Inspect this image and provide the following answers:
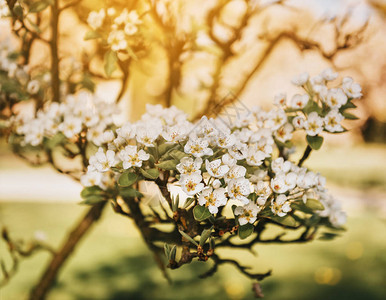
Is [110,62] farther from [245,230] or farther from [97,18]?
[245,230]

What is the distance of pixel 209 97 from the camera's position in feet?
7.84

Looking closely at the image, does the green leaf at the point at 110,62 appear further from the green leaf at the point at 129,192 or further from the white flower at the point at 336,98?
the white flower at the point at 336,98

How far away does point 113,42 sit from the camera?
1.59 m

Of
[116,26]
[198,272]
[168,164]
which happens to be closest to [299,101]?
[168,164]

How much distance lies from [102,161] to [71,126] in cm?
35

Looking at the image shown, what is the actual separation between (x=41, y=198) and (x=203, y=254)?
7.20 m

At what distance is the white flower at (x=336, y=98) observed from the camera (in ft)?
4.44

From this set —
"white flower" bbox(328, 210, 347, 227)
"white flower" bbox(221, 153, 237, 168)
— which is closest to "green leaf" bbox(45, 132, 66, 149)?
"white flower" bbox(221, 153, 237, 168)

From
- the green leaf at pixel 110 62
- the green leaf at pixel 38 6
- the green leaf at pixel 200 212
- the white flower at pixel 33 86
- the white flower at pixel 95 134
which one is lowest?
the green leaf at pixel 200 212

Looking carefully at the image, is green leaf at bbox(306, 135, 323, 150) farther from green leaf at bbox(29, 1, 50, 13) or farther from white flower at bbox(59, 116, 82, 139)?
green leaf at bbox(29, 1, 50, 13)

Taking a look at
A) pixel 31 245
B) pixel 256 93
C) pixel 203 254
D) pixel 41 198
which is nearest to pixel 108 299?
pixel 31 245

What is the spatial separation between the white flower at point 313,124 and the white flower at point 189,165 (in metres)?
0.46

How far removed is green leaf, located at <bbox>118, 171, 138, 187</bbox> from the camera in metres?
1.22

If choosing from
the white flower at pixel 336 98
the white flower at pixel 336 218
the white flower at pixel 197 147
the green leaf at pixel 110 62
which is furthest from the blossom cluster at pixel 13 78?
the white flower at pixel 336 218
